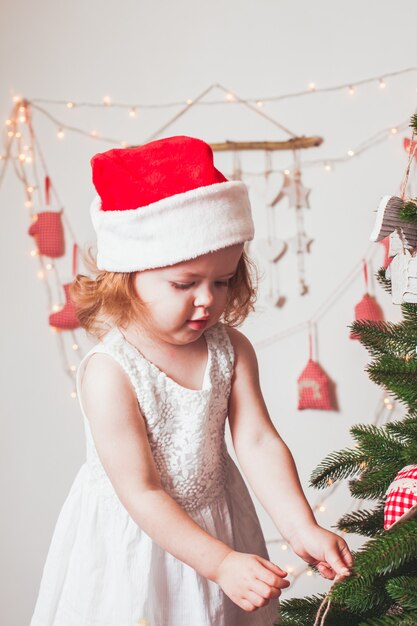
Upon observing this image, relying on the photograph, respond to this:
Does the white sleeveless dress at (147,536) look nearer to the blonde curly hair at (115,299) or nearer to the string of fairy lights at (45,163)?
the blonde curly hair at (115,299)

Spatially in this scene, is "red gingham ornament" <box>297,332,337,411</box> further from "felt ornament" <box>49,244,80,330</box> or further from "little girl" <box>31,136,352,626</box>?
"little girl" <box>31,136,352,626</box>

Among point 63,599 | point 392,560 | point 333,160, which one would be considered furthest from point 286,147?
point 392,560

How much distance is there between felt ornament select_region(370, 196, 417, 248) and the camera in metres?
0.73

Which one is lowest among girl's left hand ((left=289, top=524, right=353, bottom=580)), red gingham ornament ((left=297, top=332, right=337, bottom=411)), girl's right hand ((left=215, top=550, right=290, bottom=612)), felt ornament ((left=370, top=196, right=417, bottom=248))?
red gingham ornament ((left=297, top=332, right=337, bottom=411))

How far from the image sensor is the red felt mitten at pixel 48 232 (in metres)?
1.93

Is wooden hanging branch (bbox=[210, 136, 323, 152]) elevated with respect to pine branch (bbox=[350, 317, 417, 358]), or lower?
elevated

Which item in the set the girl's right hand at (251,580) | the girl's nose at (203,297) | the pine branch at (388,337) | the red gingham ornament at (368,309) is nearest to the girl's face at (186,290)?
the girl's nose at (203,297)

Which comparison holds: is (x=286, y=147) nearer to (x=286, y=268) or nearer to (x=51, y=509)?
(x=286, y=268)

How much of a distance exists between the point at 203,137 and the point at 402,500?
4.71ft

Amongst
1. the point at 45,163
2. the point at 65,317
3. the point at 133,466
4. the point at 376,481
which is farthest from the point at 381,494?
the point at 45,163

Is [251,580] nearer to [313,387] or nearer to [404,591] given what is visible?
[404,591]

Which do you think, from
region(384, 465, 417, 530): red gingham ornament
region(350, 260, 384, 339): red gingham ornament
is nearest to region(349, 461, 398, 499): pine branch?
region(384, 465, 417, 530): red gingham ornament

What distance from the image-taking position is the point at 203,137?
76.5 inches

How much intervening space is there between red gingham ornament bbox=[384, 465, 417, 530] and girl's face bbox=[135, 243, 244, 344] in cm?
31
